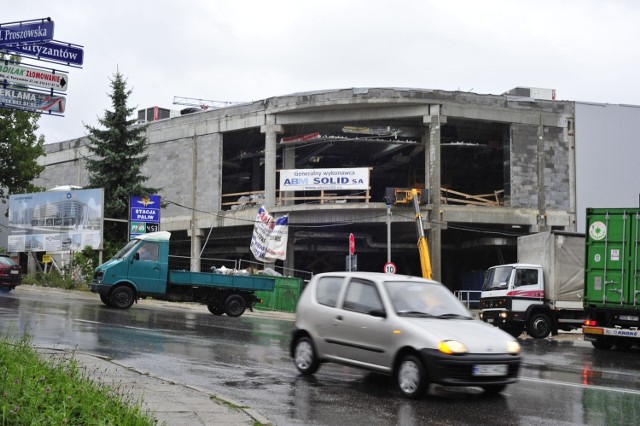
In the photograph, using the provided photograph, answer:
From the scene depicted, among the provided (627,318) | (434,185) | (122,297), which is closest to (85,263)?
(122,297)

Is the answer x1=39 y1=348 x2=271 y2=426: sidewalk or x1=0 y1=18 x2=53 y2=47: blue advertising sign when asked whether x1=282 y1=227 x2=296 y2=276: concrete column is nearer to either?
x1=39 y1=348 x2=271 y2=426: sidewalk

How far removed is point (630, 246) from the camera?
63.3ft

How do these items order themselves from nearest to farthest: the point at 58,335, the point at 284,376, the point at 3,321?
the point at 284,376, the point at 58,335, the point at 3,321

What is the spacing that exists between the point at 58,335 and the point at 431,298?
8.93 metres

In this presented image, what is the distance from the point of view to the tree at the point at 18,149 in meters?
44.9

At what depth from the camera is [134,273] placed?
2488cm

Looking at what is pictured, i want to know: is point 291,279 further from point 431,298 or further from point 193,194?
point 431,298

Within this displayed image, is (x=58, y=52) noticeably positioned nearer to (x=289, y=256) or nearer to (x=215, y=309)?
(x=215, y=309)

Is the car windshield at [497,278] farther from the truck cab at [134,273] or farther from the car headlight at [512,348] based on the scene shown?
the car headlight at [512,348]

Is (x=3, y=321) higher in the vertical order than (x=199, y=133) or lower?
lower

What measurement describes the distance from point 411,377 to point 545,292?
1578 cm

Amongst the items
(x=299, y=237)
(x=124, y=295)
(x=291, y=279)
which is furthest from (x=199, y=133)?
(x=124, y=295)

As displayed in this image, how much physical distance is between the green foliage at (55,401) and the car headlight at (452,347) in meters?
3.87

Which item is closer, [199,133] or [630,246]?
[630,246]
